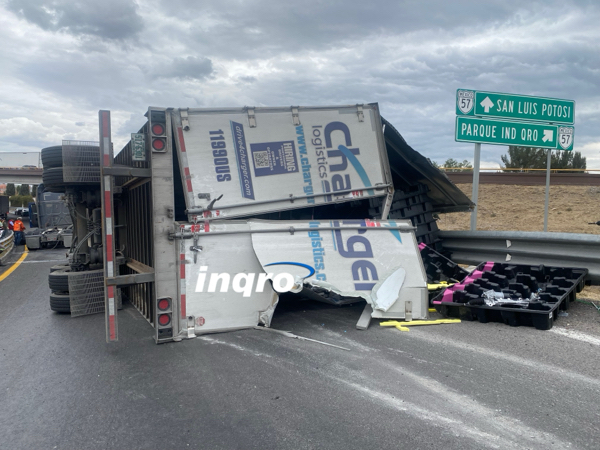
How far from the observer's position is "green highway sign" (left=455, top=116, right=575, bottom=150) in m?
8.86

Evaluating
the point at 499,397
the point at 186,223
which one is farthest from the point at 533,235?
the point at 186,223

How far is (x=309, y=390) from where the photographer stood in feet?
12.4

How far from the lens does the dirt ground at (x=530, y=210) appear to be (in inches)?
776

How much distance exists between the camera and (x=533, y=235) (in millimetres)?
6672

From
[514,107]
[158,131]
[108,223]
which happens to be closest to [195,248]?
[108,223]

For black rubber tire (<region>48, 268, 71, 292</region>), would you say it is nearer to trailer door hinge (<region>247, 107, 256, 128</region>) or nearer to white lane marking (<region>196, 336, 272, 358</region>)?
white lane marking (<region>196, 336, 272, 358</region>)

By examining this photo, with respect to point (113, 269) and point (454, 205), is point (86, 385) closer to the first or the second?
point (113, 269)

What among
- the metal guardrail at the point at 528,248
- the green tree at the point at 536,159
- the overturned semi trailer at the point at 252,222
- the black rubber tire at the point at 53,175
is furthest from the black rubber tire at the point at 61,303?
the green tree at the point at 536,159

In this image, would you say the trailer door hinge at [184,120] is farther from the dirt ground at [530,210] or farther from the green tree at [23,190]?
the green tree at [23,190]

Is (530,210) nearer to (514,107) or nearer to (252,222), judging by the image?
(514,107)

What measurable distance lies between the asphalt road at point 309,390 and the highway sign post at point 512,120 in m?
4.69

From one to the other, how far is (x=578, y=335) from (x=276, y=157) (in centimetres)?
399

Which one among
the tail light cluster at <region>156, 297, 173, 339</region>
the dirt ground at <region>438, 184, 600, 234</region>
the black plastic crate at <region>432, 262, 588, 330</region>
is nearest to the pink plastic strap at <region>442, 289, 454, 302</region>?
the black plastic crate at <region>432, 262, 588, 330</region>

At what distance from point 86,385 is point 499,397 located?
3467 mm
